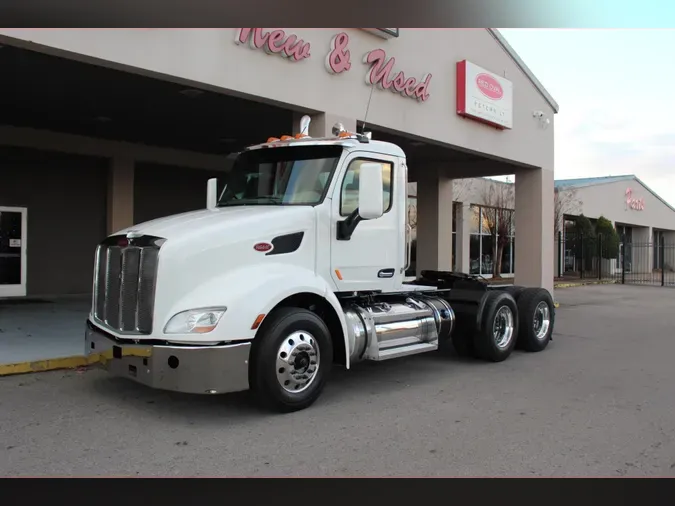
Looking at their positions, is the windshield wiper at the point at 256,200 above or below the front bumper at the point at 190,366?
above

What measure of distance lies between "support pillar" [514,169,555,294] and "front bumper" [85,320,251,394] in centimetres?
1360

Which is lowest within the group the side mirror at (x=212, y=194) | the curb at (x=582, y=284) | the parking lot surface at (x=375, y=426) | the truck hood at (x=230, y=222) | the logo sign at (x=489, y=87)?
Result: the parking lot surface at (x=375, y=426)

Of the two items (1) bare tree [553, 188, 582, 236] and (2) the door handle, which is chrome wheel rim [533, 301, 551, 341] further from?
(1) bare tree [553, 188, 582, 236]

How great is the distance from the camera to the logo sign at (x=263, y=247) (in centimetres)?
604

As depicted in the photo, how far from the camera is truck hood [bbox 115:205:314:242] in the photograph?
19.1ft

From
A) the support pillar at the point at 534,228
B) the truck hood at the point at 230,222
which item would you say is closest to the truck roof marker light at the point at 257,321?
the truck hood at the point at 230,222

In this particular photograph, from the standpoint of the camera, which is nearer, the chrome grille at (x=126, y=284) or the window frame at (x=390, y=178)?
the chrome grille at (x=126, y=284)

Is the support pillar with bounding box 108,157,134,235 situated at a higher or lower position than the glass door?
higher

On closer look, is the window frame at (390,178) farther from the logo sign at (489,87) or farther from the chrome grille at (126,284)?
the logo sign at (489,87)

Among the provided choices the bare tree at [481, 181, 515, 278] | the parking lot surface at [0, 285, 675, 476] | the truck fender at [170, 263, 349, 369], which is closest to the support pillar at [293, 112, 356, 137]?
the parking lot surface at [0, 285, 675, 476]

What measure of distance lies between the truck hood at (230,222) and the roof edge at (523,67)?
34.9 feet

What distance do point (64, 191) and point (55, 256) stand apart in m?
1.75
